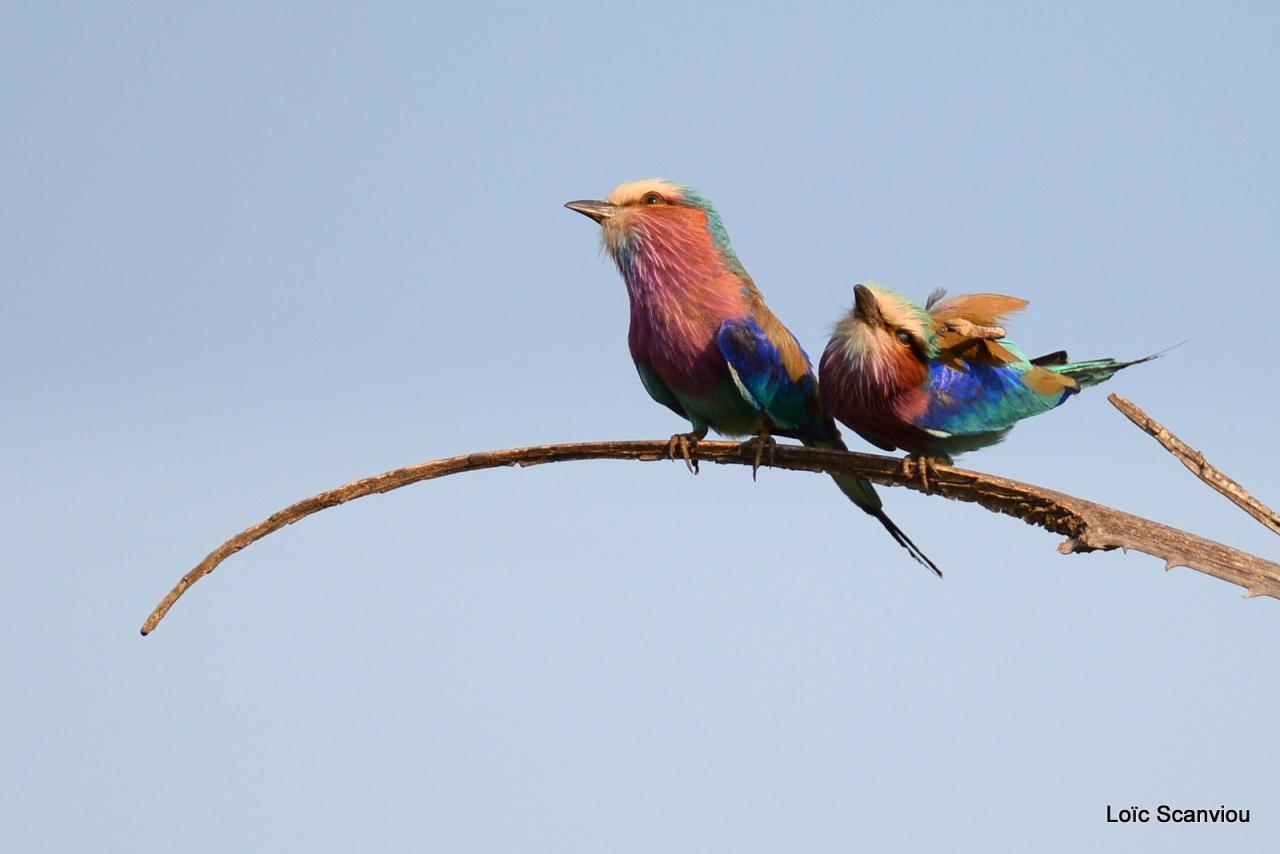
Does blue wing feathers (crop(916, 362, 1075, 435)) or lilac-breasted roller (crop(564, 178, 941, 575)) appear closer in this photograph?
blue wing feathers (crop(916, 362, 1075, 435))

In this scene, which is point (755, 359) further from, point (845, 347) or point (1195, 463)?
point (1195, 463)

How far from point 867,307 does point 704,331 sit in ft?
2.48

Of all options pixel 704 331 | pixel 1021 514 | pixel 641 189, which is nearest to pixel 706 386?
pixel 704 331

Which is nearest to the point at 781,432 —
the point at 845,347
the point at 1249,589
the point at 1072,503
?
the point at 845,347

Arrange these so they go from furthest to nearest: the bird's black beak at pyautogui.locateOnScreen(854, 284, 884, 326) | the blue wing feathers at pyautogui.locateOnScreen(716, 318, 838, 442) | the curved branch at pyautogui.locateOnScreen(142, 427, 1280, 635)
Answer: the blue wing feathers at pyautogui.locateOnScreen(716, 318, 838, 442) → the bird's black beak at pyautogui.locateOnScreen(854, 284, 884, 326) → the curved branch at pyautogui.locateOnScreen(142, 427, 1280, 635)

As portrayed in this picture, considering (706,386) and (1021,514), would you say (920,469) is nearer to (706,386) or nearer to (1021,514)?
(1021,514)

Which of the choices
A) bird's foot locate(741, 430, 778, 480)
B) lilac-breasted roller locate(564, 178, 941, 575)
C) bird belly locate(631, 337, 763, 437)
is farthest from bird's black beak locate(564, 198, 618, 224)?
bird's foot locate(741, 430, 778, 480)

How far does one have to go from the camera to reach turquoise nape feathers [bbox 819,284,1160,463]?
390 cm

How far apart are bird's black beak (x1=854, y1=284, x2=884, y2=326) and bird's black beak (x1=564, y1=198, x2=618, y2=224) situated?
1.06m

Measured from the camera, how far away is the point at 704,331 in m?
4.53

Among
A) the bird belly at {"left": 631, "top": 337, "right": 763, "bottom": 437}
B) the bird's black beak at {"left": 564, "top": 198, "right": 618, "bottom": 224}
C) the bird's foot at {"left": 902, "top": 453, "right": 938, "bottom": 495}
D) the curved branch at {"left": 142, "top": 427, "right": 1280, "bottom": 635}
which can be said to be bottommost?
the curved branch at {"left": 142, "top": 427, "right": 1280, "bottom": 635}

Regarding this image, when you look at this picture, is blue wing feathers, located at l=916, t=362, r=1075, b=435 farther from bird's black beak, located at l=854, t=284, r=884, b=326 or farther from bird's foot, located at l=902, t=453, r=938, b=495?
bird's black beak, located at l=854, t=284, r=884, b=326

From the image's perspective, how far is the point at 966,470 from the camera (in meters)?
3.80

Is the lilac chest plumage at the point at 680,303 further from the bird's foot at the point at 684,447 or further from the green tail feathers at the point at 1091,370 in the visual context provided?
the green tail feathers at the point at 1091,370
